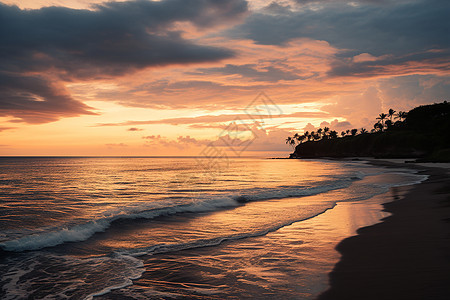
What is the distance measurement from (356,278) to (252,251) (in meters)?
3.04

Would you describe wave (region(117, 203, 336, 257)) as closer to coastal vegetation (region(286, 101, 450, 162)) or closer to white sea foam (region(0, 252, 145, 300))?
white sea foam (region(0, 252, 145, 300))

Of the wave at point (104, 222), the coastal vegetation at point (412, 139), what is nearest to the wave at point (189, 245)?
the wave at point (104, 222)

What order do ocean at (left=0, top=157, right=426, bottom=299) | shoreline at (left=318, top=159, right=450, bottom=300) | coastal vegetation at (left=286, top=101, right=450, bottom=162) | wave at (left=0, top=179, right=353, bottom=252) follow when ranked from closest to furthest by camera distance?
shoreline at (left=318, top=159, right=450, bottom=300)
ocean at (left=0, top=157, right=426, bottom=299)
wave at (left=0, top=179, right=353, bottom=252)
coastal vegetation at (left=286, top=101, right=450, bottom=162)

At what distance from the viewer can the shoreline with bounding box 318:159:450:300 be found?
4965 mm

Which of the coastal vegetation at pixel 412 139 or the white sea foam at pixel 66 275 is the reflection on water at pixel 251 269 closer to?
the white sea foam at pixel 66 275

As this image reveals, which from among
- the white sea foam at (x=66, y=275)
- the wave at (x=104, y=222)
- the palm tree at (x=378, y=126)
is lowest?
the wave at (x=104, y=222)

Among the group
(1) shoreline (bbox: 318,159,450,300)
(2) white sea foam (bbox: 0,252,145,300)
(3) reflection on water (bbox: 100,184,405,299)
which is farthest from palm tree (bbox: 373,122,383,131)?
(2) white sea foam (bbox: 0,252,145,300)

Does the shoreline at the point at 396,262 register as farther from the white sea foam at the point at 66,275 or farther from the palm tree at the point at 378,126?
the palm tree at the point at 378,126

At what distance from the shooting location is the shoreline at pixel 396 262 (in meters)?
4.96

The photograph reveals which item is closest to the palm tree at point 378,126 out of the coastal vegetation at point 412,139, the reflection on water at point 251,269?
the coastal vegetation at point 412,139

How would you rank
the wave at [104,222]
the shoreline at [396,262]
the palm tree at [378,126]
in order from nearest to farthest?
1. the shoreline at [396,262]
2. the wave at [104,222]
3. the palm tree at [378,126]

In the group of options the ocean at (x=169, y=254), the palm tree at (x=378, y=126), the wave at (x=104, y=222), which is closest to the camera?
the ocean at (x=169, y=254)

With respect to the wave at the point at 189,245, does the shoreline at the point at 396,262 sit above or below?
above

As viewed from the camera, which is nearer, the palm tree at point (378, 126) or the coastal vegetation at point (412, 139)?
the coastal vegetation at point (412, 139)
